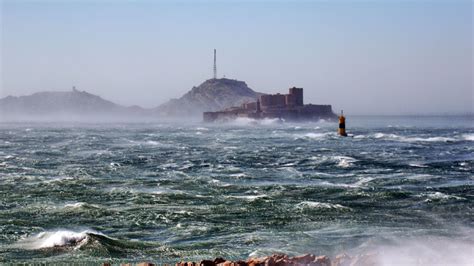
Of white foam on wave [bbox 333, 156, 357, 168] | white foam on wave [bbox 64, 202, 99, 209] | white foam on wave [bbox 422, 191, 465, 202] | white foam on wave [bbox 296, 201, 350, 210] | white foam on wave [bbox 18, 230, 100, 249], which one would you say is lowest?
white foam on wave [bbox 333, 156, 357, 168]

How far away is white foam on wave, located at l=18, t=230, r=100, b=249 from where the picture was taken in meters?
20.7

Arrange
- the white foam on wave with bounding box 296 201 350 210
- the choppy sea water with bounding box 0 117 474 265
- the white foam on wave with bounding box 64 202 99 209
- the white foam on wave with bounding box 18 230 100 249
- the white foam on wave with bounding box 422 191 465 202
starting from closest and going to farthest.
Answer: the choppy sea water with bounding box 0 117 474 265
the white foam on wave with bounding box 18 230 100 249
the white foam on wave with bounding box 296 201 350 210
the white foam on wave with bounding box 64 202 99 209
the white foam on wave with bounding box 422 191 465 202

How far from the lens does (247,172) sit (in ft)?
148

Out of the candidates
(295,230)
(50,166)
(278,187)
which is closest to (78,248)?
(295,230)

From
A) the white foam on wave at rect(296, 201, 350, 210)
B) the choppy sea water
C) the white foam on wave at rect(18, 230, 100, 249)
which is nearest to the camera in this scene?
the choppy sea water

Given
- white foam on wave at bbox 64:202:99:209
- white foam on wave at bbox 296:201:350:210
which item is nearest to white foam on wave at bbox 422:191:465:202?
white foam on wave at bbox 296:201:350:210

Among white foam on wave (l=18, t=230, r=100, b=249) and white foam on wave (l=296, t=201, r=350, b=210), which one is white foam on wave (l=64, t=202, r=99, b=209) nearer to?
white foam on wave (l=18, t=230, r=100, b=249)

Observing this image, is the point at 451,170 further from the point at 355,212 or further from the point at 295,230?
the point at 295,230

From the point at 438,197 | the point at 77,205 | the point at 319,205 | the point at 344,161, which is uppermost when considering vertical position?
the point at 77,205

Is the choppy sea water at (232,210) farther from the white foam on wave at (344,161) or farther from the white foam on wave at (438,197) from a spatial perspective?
the white foam on wave at (344,161)

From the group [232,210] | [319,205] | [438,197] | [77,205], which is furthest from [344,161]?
[77,205]

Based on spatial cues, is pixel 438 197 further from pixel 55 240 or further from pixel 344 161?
pixel 344 161

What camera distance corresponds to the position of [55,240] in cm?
→ 2114

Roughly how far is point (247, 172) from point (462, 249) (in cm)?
2593
